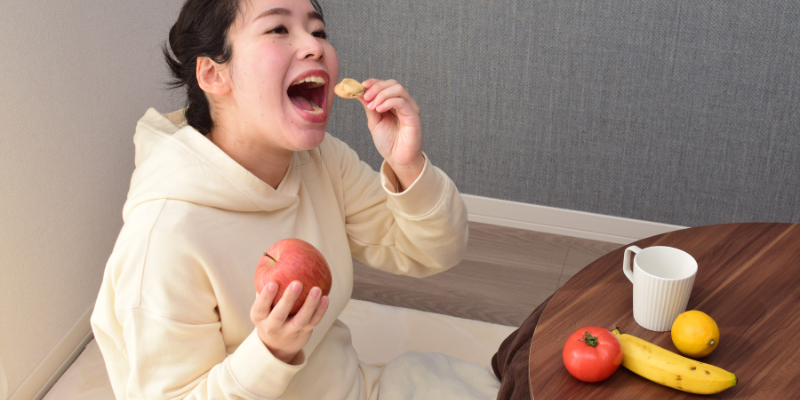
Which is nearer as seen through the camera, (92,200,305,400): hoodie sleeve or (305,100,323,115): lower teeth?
(92,200,305,400): hoodie sleeve

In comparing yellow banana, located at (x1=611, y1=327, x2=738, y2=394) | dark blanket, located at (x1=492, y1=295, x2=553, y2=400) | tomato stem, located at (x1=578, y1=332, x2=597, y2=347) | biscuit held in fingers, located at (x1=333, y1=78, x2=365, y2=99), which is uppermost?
biscuit held in fingers, located at (x1=333, y1=78, x2=365, y2=99)

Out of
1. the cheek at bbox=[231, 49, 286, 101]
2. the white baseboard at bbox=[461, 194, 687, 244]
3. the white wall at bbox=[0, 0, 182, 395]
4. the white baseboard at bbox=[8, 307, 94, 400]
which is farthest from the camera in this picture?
the white baseboard at bbox=[461, 194, 687, 244]

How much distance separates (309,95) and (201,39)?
0.72ft

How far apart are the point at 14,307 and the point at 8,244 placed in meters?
0.15

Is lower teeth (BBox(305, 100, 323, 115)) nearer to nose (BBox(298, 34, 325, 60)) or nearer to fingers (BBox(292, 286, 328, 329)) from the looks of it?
nose (BBox(298, 34, 325, 60))

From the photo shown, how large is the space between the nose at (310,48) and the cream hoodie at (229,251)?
0.72ft

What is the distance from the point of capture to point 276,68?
108 centimetres

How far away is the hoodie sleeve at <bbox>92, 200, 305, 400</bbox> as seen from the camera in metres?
0.94

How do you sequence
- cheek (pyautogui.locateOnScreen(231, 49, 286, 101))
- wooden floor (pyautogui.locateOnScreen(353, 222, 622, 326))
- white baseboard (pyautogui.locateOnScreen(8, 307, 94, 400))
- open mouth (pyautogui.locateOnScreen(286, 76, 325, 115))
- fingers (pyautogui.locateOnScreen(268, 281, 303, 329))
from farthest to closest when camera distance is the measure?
wooden floor (pyautogui.locateOnScreen(353, 222, 622, 326))
white baseboard (pyautogui.locateOnScreen(8, 307, 94, 400))
open mouth (pyautogui.locateOnScreen(286, 76, 325, 115))
cheek (pyautogui.locateOnScreen(231, 49, 286, 101))
fingers (pyautogui.locateOnScreen(268, 281, 303, 329))

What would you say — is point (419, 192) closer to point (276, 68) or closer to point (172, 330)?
point (276, 68)

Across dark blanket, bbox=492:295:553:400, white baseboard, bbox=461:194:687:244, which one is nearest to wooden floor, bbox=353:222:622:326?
white baseboard, bbox=461:194:687:244

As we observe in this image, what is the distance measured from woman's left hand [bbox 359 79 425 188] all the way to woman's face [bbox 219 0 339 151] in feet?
0.33

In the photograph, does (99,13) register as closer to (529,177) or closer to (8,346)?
(8,346)

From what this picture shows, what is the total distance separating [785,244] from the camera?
1250 millimetres
